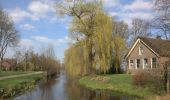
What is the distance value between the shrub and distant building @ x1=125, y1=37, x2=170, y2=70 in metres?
13.4

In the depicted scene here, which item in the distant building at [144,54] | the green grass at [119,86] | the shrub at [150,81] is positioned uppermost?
the distant building at [144,54]

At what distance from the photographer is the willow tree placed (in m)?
42.2

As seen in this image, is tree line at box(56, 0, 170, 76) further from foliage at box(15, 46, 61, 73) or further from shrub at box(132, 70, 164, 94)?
foliage at box(15, 46, 61, 73)

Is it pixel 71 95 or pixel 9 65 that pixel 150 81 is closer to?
pixel 71 95

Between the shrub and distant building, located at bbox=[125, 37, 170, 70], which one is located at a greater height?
distant building, located at bbox=[125, 37, 170, 70]

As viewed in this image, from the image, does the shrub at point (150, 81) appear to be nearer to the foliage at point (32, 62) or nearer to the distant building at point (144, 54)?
the distant building at point (144, 54)

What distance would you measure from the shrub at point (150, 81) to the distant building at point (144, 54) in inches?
526

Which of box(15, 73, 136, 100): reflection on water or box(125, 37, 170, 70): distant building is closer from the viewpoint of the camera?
box(15, 73, 136, 100): reflection on water

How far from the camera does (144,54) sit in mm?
43562

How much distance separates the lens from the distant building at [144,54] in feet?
136

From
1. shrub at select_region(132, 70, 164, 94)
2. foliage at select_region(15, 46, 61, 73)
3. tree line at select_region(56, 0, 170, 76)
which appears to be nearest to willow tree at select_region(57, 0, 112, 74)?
tree line at select_region(56, 0, 170, 76)

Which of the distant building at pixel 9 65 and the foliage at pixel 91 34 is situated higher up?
the foliage at pixel 91 34

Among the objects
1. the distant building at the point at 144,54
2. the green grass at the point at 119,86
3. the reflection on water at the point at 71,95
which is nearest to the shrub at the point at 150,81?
the green grass at the point at 119,86

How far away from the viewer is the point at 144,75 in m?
26.3
